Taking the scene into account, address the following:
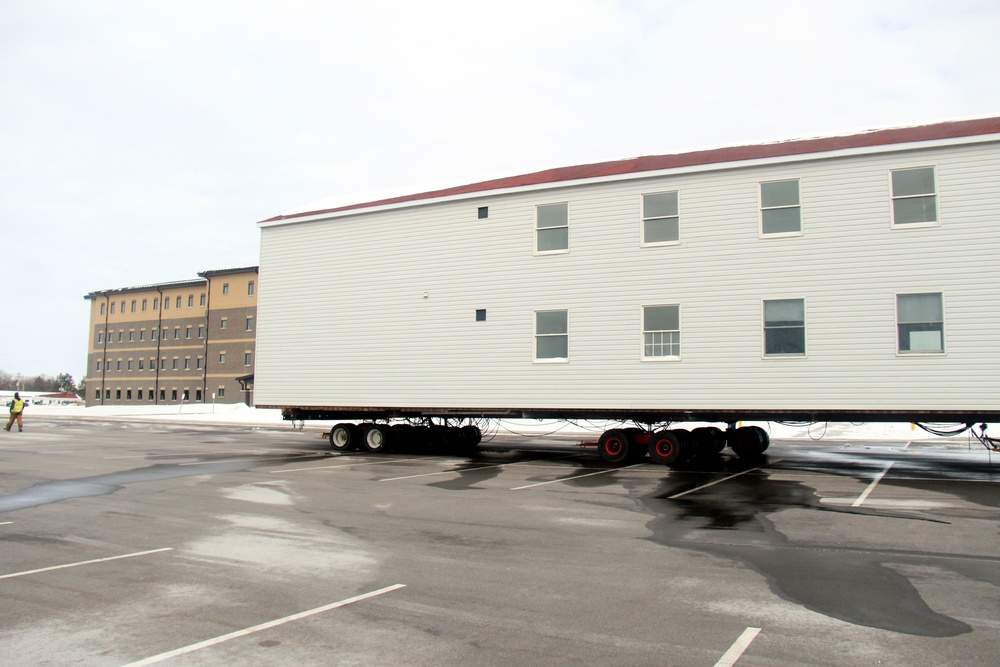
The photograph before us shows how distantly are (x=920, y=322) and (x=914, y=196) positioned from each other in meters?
2.84

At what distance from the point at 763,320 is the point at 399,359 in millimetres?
10134

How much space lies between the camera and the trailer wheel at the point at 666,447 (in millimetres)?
18594

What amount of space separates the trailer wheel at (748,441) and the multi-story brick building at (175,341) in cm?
5203

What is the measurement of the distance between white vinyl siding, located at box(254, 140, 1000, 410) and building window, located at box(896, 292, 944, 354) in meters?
0.19

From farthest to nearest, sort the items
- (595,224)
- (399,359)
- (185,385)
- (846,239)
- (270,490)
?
1. (185,385)
2. (399,359)
3. (595,224)
4. (846,239)
5. (270,490)

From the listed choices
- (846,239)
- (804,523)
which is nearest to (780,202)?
(846,239)

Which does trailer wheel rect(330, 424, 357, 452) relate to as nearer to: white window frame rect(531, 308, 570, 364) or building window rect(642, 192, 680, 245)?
white window frame rect(531, 308, 570, 364)

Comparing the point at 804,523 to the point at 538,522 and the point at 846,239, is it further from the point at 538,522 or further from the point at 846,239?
the point at 846,239

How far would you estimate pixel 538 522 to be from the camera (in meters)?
10.8

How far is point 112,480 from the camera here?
1556 centimetres

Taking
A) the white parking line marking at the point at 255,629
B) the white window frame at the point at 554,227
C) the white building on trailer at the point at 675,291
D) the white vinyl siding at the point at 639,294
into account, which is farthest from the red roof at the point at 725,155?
the white parking line marking at the point at 255,629

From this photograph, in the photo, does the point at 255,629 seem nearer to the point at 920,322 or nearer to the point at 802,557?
the point at 802,557

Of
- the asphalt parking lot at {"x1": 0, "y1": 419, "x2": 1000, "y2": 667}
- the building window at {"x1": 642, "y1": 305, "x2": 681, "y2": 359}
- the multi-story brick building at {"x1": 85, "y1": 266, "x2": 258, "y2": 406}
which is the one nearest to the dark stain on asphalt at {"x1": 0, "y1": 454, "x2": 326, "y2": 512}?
the asphalt parking lot at {"x1": 0, "y1": 419, "x2": 1000, "y2": 667}

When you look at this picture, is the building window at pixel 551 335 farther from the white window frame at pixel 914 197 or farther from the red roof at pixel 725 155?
→ the white window frame at pixel 914 197
